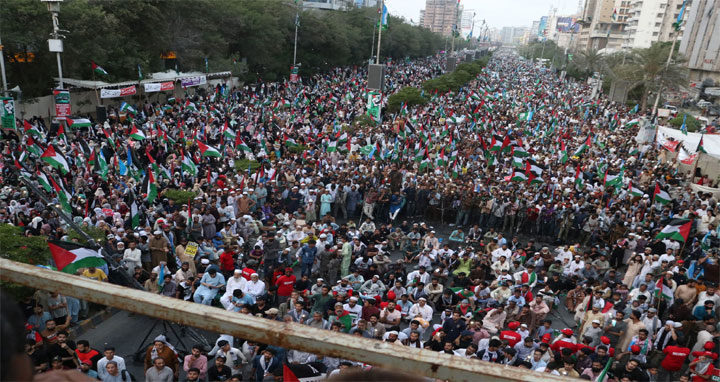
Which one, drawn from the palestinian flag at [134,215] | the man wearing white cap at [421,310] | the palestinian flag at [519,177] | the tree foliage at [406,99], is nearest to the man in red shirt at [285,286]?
the man wearing white cap at [421,310]

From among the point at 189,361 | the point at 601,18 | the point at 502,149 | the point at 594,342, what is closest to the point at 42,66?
the point at 502,149

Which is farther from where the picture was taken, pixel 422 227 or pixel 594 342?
pixel 422 227

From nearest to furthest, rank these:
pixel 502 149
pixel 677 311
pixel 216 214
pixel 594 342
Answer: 1. pixel 594 342
2. pixel 677 311
3. pixel 216 214
4. pixel 502 149

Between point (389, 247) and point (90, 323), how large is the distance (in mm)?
7180

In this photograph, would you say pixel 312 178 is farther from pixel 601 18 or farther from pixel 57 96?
pixel 601 18

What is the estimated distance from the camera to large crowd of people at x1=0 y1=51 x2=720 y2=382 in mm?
7461

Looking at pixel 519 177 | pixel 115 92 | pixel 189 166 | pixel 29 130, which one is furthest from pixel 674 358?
pixel 115 92

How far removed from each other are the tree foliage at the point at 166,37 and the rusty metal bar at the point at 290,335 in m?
25.7

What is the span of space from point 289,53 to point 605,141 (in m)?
32.6

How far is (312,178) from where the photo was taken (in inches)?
616

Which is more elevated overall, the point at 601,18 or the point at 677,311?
the point at 601,18

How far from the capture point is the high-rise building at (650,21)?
90.2 m

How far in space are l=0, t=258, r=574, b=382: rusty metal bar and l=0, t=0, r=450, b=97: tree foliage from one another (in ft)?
84.3

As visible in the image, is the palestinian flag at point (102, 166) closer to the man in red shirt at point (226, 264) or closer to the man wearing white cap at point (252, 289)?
the man in red shirt at point (226, 264)
